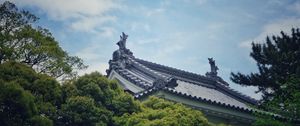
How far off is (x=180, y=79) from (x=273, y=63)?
5.89 metres

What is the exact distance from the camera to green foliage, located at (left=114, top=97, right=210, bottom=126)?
1057cm

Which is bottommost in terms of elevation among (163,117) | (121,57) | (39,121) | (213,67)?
(39,121)

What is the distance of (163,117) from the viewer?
1084 centimetres

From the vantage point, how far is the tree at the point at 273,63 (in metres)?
23.0

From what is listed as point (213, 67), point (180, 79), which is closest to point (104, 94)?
point (180, 79)

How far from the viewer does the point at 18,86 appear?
30.8 feet

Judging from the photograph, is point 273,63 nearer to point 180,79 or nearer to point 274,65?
point 274,65

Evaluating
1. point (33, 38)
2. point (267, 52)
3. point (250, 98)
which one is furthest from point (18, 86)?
point (267, 52)

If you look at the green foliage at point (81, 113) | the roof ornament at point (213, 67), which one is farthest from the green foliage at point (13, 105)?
the roof ornament at point (213, 67)

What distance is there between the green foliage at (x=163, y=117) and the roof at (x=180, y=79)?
3781 mm

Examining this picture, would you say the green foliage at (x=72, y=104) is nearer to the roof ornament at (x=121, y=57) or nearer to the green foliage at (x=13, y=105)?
the green foliage at (x=13, y=105)

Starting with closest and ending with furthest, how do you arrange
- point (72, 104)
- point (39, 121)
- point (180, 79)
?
1. point (39, 121)
2. point (72, 104)
3. point (180, 79)

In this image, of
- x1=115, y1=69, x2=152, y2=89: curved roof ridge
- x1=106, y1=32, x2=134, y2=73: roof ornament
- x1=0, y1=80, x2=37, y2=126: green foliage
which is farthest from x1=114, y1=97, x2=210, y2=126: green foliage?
x1=106, y1=32, x2=134, y2=73: roof ornament

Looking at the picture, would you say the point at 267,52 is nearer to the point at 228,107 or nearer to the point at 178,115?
the point at 228,107
